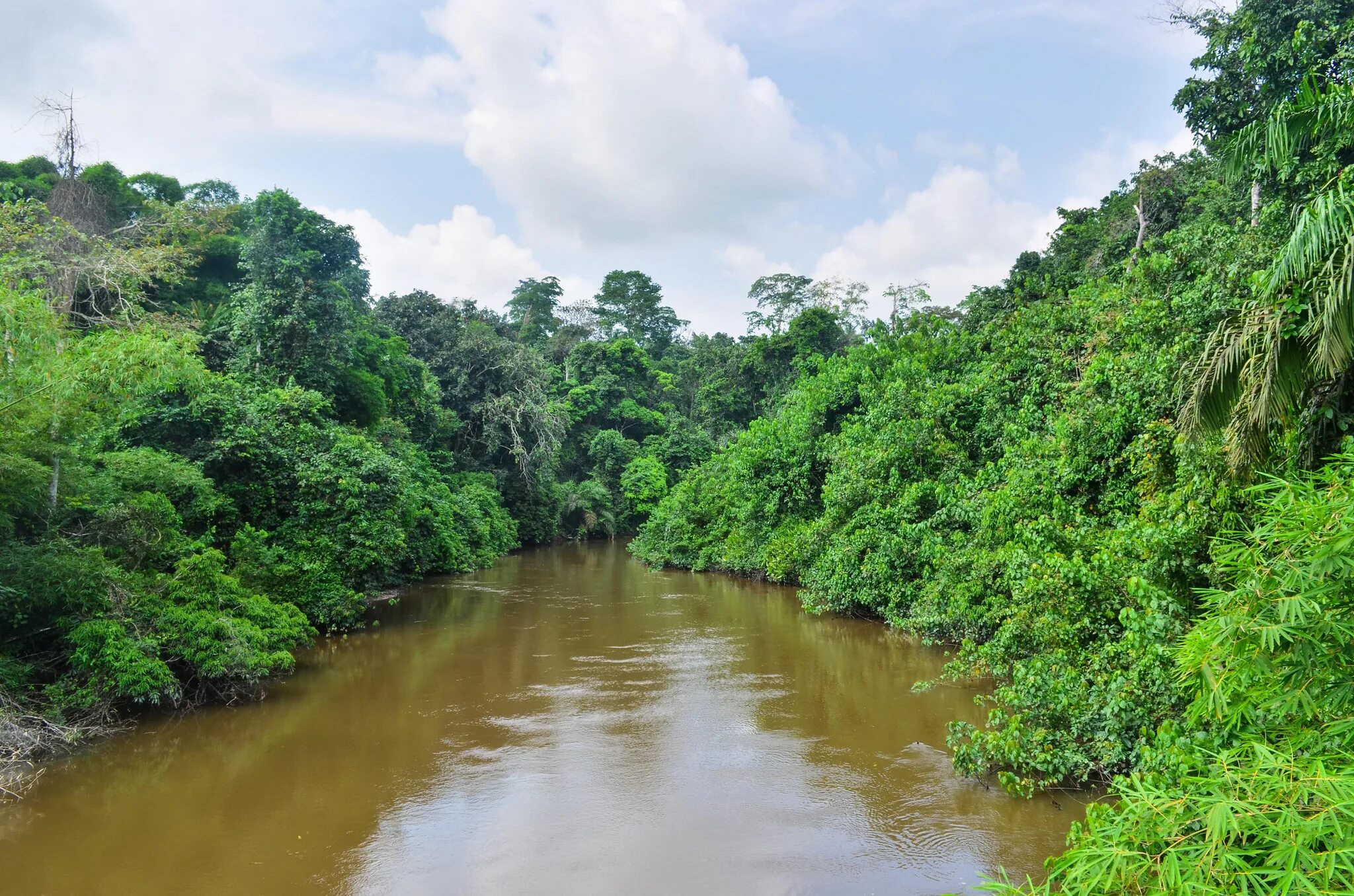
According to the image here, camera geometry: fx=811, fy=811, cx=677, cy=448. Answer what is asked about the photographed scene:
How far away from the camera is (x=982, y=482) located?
12.4 meters

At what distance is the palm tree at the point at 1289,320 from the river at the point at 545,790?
338cm

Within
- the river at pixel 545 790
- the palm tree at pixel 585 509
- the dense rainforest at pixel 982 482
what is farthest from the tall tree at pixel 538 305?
the river at pixel 545 790

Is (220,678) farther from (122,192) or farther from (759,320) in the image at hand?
(759,320)

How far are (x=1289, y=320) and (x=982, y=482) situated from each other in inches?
305

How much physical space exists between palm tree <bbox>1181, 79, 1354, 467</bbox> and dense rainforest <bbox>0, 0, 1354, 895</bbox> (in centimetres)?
2

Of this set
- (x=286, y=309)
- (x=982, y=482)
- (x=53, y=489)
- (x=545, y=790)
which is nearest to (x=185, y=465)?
(x=53, y=489)

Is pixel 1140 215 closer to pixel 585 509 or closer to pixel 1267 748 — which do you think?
pixel 1267 748

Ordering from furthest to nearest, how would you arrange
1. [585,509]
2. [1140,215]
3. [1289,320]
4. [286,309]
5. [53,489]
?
1. [585,509]
2. [1140,215]
3. [286,309]
4. [53,489]
5. [1289,320]

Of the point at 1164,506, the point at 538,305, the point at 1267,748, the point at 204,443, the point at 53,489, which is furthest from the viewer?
the point at 538,305

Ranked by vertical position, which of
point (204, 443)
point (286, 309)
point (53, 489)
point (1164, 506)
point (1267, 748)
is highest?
point (286, 309)

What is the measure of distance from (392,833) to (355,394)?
14.3 m

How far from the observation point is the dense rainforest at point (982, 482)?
143 inches

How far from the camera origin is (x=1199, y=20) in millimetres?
14562

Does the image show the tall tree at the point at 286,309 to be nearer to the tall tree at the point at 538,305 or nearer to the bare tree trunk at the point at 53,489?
the bare tree trunk at the point at 53,489
